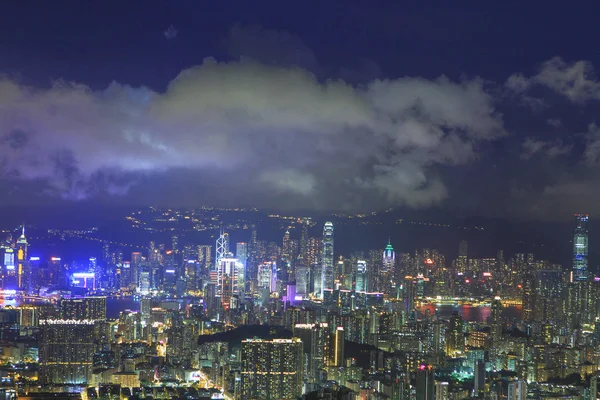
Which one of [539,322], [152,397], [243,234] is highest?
[243,234]

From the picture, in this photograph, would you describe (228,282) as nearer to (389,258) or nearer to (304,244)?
(304,244)

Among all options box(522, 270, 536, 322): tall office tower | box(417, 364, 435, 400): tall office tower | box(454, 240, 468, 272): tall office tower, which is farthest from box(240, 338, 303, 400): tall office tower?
box(522, 270, 536, 322): tall office tower

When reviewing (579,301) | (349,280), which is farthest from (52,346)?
(579,301)

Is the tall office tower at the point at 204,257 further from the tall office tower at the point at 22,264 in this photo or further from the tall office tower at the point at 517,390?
the tall office tower at the point at 517,390

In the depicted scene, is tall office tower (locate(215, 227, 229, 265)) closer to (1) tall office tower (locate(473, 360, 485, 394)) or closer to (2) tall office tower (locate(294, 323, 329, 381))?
(2) tall office tower (locate(294, 323, 329, 381))

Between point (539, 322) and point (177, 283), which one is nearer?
point (539, 322)

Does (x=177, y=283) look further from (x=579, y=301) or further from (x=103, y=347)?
(x=579, y=301)
